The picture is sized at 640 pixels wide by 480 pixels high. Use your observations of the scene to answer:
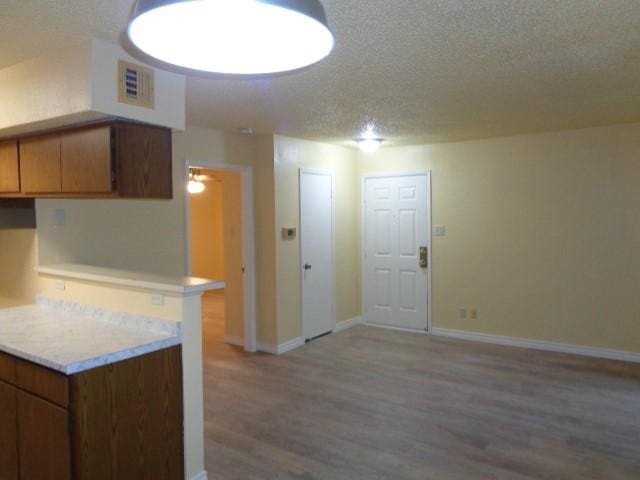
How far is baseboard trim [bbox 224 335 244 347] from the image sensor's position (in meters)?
5.34

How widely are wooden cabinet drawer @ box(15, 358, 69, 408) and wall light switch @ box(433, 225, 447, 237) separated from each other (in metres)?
4.49

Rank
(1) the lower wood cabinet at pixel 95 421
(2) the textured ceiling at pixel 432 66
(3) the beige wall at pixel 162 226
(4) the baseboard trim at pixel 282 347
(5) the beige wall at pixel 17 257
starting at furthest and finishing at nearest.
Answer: (4) the baseboard trim at pixel 282 347 < (3) the beige wall at pixel 162 226 < (5) the beige wall at pixel 17 257 < (1) the lower wood cabinet at pixel 95 421 < (2) the textured ceiling at pixel 432 66

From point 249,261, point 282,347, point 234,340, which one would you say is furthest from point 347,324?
point 249,261

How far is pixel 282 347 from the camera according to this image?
16.6 feet

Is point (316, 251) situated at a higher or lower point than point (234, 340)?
higher

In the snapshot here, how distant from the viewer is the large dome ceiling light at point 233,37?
40.1 inches

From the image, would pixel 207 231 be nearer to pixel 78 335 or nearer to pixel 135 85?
pixel 78 335

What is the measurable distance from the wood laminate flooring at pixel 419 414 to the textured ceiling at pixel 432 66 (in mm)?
2303

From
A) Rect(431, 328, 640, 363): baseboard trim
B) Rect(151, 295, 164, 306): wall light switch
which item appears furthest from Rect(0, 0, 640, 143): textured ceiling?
Rect(431, 328, 640, 363): baseboard trim

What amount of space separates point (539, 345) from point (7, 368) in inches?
190

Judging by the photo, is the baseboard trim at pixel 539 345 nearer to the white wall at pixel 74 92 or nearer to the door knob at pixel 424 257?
the door knob at pixel 424 257

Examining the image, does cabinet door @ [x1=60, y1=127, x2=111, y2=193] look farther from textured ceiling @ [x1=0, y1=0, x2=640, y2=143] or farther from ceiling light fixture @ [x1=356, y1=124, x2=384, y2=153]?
ceiling light fixture @ [x1=356, y1=124, x2=384, y2=153]

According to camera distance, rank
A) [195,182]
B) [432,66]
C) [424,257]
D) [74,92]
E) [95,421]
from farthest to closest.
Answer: [195,182] < [424,257] < [432,66] < [74,92] < [95,421]

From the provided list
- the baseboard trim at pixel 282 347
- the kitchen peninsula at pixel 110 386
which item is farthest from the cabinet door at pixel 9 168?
→ the baseboard trim at pixel 282 347
